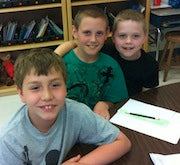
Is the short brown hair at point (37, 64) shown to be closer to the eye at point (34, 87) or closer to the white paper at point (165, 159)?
the eye at point (34, 87)

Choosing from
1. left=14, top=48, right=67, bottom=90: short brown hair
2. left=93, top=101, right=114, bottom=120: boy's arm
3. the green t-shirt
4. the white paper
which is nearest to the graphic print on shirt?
the green t-shirt

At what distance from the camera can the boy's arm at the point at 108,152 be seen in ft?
2.94

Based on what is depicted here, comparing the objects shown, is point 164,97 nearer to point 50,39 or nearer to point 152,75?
point 152,75

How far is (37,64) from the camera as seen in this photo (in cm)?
91

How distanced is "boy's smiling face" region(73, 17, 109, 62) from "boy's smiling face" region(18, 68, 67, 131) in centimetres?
53

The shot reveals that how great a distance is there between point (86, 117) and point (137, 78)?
0.67m

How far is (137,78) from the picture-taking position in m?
1.57

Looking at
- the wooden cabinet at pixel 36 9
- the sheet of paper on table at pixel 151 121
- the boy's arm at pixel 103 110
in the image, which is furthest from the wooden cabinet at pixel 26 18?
the sheet of paper on table at pixel 151 121

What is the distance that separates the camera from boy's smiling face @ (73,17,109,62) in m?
1.42

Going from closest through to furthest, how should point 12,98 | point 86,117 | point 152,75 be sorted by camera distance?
point 86,117
point 152,75
point 12,98

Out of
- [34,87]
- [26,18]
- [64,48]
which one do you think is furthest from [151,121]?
[26,18]

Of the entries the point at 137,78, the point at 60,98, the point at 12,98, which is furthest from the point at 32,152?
the point at 12,98

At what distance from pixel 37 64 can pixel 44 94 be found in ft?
0.34

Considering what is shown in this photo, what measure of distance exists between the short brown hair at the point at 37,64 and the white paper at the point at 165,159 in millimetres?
399
